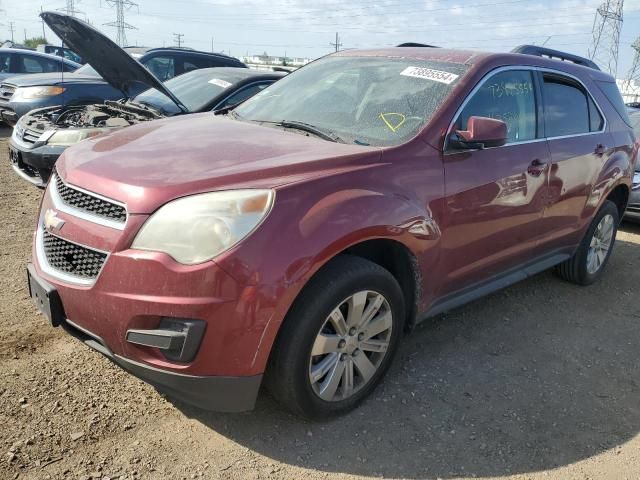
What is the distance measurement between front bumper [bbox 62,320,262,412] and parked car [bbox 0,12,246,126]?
3.63 metres

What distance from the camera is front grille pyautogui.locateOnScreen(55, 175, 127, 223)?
7.53 ft

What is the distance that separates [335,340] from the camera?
102 inches

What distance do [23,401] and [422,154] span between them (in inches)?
89.4

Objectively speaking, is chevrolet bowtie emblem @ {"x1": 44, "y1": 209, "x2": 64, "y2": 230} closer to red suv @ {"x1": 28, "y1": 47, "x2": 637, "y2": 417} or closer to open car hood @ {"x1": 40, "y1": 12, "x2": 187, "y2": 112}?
red suv @ {"x1": 28, "y1": 47, "x2": 637, "y2": 417}

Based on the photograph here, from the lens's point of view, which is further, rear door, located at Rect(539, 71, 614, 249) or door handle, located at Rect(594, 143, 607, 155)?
door handle, located at Rect(594, 143, 607, 155)

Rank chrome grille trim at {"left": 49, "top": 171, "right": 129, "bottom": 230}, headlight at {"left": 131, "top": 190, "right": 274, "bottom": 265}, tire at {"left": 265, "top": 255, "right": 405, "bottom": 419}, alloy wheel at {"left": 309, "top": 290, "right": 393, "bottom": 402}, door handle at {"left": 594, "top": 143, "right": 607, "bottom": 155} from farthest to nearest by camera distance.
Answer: door handle at {"left": 594, "top": 143, "right": 607, "bottom": 155} → alloy wheel at {"left": 309, "top": 290, "right": 393, "bottom": 402} → tire at {"left": 265, "top": 255, "right": 405, "bottom": 419} → chrome grille trim at {"left": 49, "top": 171, "right": 129, "bottom": 230} → headlight at {"left": 131, "top": 190, "right": 274, "bottom": 265}

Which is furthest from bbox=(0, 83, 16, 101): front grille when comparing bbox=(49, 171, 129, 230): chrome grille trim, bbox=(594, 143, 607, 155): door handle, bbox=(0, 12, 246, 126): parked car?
bbox=(594, 143, 607, 155): door handle

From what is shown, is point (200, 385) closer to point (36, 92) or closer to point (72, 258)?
point (72, 258)

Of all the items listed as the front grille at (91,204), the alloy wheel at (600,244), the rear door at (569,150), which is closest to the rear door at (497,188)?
the rear door at (569,150)

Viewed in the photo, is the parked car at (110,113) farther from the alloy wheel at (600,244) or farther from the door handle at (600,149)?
the alloy wheel at (600,244)

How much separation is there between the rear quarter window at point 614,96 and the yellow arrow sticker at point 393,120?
2427mm

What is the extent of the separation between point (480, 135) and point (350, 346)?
1.28m

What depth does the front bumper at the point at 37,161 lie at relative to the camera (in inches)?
194

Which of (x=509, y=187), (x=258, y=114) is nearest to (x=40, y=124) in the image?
(x=258, y=114)
